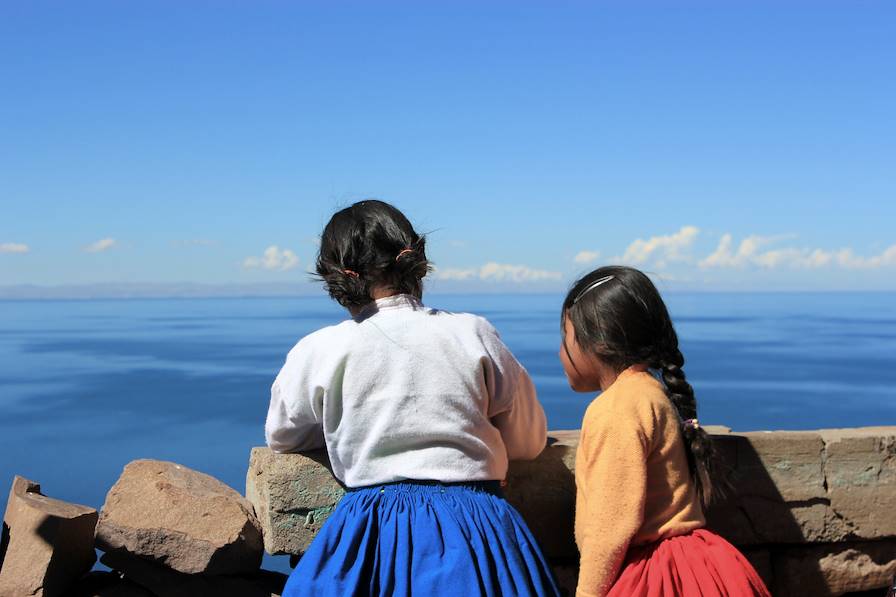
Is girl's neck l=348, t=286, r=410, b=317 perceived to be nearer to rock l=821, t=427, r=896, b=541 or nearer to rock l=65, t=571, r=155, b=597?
rock l=65, t=571, r=155, b=597

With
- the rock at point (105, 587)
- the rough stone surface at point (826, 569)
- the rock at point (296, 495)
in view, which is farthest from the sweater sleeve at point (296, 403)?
the rough stone surface at point (826, 569)

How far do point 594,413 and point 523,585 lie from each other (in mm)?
452

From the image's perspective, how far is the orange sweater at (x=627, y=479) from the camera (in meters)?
2.12

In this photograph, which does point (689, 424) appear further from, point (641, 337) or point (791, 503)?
point (791, 503)

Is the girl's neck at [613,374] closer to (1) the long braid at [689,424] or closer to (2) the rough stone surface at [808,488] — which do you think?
(1) the long braid at [689,424]

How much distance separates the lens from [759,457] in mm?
2975

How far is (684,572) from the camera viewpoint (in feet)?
7.16

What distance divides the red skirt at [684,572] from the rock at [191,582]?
1.32m

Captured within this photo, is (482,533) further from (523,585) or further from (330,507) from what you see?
(330,507)

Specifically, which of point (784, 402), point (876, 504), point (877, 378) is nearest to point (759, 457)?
point (876, 504)

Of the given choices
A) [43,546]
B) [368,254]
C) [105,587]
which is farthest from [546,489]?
[43,546]

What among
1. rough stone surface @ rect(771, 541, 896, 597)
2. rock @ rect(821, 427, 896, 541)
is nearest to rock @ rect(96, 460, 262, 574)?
rough stone surface @ rect(771, 541, 896, 597)

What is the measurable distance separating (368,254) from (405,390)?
0.36 meters

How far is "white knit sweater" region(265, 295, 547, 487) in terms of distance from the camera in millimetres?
2240
